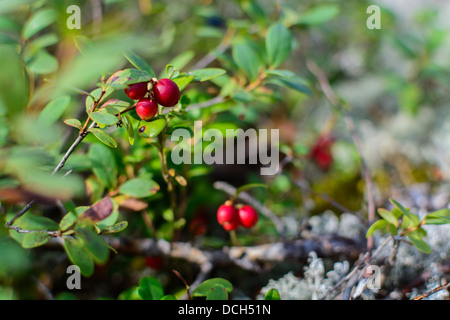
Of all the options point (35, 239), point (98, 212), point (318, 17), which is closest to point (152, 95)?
point (98, 212)

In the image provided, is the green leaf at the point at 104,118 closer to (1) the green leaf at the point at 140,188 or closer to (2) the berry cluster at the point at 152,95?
(2) the berry cluster at the point at 152,95

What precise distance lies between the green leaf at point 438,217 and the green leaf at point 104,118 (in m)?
0.68

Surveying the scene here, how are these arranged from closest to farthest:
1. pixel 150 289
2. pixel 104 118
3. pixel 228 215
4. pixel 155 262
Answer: pixel 104 118 < pixel 150 289 < pixel 228 215 < pixel 155 262

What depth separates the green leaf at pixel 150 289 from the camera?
33.0 inches

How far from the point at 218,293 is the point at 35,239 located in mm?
396

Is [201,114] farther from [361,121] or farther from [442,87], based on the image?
[442,87]

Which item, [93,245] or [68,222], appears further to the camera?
[68,222]

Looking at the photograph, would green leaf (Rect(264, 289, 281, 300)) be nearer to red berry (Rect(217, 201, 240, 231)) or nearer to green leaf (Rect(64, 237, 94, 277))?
red berry (Rect(217, 201, 240, 231))

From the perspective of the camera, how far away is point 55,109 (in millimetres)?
905

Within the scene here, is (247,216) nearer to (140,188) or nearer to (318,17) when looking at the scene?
(140,188)

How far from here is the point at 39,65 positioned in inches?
36.9

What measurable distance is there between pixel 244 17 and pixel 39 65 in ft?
4.50

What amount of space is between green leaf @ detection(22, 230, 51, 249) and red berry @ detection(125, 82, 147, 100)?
0.31 metres
